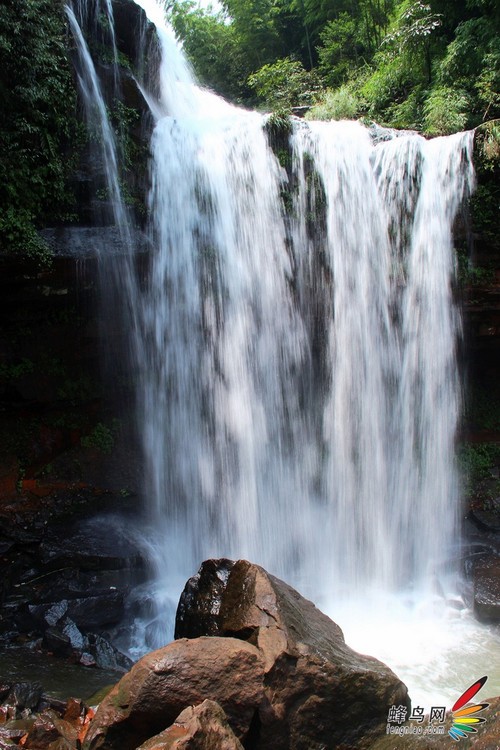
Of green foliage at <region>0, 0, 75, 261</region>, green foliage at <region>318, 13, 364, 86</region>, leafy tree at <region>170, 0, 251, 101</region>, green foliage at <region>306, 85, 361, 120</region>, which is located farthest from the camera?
leafy tree at <region>170, 0, 251, 101</region>

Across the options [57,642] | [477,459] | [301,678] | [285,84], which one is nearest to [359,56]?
[285,84]

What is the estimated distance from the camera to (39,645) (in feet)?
20.0

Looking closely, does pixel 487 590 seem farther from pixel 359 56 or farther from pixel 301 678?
pixel 359 56

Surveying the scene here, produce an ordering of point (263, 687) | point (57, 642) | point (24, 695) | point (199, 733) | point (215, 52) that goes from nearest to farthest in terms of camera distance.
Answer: point (199, 733), point (263, 687), point (24, 695), point (57, 642), point (215, 52)

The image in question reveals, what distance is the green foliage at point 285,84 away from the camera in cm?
1648

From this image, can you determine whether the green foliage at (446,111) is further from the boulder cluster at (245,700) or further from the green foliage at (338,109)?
the boulder cluster at (245,700)

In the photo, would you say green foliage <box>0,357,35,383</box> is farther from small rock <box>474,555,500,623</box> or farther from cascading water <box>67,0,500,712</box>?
small rock <box>474,555,500,623</box>

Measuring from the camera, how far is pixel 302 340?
9.40 meters

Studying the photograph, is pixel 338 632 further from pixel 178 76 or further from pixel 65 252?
pixel 178 76

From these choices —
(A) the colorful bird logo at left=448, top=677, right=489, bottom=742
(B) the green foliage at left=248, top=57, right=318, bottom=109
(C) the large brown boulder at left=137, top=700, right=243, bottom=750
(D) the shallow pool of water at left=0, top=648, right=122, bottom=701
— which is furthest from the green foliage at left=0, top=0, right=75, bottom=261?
(B) the green foliage at left=248, top=57, right=318, bottom=109

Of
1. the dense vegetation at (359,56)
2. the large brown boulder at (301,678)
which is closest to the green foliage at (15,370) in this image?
the large brown boulder at (301,678)

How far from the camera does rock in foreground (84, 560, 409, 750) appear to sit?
3508 mm

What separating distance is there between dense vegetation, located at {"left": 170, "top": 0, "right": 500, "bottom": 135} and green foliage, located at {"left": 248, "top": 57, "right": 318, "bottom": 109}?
0.04 metres

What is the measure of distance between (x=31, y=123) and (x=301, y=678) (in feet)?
27.2
